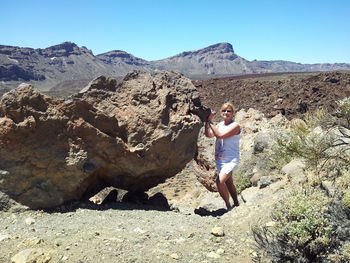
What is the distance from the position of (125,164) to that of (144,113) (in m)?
0.91

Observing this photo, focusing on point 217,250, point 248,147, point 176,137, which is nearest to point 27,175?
point 176,137

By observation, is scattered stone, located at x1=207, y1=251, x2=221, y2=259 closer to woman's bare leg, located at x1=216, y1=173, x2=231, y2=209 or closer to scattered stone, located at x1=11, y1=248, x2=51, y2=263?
scattered stone, located at x1=11, y1=248, x2=51, y2=263

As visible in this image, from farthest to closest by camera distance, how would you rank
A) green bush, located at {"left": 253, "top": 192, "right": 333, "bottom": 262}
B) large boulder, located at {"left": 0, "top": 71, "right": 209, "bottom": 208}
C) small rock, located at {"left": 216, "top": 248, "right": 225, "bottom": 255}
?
large boulder, located at {"left": 0, "top": 71, "right": 209, "bottom": 208}, small rock, located at {"left": 216, "top": 248, "right": 225, "bottom": 255}, green bush, located at {"left": 253, "top": 192, "right": 333, "bottom": 262}

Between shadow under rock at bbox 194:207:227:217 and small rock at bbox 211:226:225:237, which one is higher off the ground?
small rock at bbox 211:226:225:237

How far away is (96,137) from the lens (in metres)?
6.67

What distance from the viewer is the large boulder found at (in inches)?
245

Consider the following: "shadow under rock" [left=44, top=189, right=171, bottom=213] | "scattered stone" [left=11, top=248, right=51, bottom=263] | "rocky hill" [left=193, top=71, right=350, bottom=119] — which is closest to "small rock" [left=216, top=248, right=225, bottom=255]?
"scattered stone" [left=11, top=248, right=51, bottom=263]

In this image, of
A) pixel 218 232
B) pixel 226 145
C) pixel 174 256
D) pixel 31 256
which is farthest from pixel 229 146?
pixel 31 256

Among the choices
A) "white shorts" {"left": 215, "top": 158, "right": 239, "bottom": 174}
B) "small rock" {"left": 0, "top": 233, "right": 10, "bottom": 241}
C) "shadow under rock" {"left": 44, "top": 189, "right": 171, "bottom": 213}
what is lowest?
"shadow under rock" {"left": 44, "top": 189, "right": 171, "bottom": 213}

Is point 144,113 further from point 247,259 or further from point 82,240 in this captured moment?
point 247,259

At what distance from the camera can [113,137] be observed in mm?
6832

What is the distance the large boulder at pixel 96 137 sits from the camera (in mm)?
6219

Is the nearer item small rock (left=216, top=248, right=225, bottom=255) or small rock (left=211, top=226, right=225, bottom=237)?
small rock (left=216, top=248, right=225, bottom=255)

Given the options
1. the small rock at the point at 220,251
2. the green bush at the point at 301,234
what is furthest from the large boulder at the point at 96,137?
the green bush at the point at 301,234
